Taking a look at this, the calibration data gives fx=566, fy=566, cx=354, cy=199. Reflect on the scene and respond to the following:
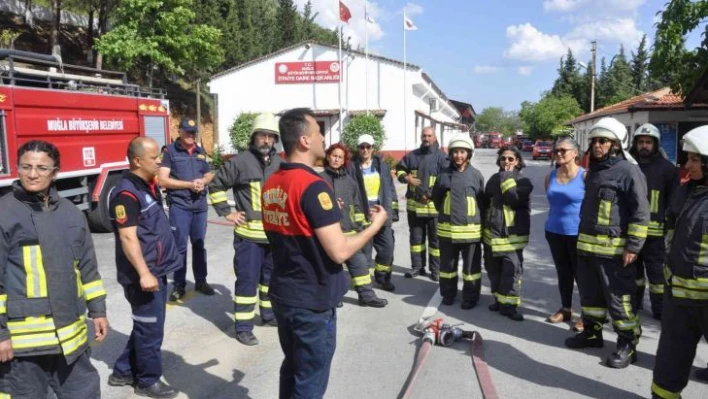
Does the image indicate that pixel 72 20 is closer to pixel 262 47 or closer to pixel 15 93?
pixel 262 47

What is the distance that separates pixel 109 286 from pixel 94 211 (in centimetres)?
384

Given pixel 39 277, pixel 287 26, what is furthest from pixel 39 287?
pixel 287 26

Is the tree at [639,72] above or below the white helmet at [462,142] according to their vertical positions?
above

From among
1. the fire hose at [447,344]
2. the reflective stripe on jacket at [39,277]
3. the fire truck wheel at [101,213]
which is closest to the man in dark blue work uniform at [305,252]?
the reflective stripe on jacket at [39,277]

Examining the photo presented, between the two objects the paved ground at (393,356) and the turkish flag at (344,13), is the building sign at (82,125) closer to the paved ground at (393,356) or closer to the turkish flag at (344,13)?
the paved ground at (393,356)

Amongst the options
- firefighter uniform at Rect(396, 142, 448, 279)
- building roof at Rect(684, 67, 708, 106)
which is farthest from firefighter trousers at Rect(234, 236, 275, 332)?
building roof at Rect(684, 67, 708, 106)

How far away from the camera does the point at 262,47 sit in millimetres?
41750

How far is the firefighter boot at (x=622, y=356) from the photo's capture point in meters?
4.34

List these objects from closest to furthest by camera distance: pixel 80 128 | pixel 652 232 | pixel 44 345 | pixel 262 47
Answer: pixel 44 345 → pixel 652 232 → pixel 80 128 → pixel 262 47

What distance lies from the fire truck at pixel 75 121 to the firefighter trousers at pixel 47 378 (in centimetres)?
566

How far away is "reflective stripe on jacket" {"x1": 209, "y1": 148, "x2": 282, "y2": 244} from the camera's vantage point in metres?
4.94

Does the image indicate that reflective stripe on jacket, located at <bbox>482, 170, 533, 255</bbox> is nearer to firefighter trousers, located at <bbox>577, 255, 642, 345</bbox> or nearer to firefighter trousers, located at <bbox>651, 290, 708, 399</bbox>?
firefighter trousers, located at <bbox>577, 255, 642, 345</bbox>

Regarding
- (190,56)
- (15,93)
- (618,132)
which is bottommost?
(618,132)

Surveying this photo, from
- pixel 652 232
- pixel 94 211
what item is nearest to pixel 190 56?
pixel 94 211
